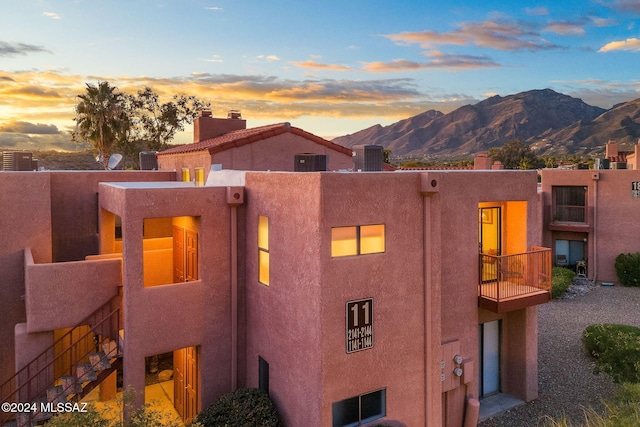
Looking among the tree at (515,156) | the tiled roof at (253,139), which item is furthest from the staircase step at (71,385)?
the tree at (515,156)

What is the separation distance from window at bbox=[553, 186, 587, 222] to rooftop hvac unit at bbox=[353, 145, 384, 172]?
21.7m

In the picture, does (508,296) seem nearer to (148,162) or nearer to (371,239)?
(371,239)

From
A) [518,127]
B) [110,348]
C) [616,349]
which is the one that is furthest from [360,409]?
[518,127]

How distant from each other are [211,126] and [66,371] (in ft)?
42.5

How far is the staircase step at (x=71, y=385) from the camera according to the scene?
11002 millimetres

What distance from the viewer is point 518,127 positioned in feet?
513

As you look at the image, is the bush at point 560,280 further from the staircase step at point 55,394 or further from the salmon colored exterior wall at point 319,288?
the staircase step at point 55,394

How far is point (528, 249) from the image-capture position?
13500 mm

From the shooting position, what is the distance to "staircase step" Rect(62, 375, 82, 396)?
11.0m

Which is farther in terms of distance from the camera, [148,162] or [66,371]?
[148,162]

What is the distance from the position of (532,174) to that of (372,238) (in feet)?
22.1

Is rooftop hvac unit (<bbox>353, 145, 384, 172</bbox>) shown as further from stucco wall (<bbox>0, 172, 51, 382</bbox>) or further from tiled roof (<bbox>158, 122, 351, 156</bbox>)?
stucco wall (<bbox>0, 172, 51, 382</bbox>)

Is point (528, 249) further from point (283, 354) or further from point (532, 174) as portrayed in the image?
point (283, 354)

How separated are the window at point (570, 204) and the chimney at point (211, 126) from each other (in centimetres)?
2167
